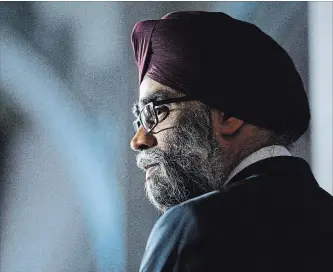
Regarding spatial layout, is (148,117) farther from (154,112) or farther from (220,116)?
(220,116)

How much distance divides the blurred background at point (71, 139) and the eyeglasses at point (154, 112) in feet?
1.67

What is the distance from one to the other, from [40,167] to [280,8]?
81cm

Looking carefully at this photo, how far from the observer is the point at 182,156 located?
1159 millimetres

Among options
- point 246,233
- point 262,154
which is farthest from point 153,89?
point 246,233

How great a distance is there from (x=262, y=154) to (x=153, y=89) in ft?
0.85

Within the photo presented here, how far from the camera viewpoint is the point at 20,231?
1.65 meters

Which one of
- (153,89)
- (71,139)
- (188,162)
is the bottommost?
(71,139)

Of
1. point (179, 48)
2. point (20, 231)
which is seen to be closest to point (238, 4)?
point (179, 48)

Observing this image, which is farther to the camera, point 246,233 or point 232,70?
point 232,70

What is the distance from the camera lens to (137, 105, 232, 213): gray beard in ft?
3.73

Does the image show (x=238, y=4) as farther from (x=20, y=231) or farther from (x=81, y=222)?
(x=20, y=231)

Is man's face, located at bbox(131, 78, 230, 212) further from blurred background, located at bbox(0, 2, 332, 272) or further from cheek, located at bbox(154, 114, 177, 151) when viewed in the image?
blurred background, located at bbox(0, 2, 332, 272)

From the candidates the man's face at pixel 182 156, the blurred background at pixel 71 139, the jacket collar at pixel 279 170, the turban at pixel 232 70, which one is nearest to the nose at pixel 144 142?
the man's face at pixel 182 156

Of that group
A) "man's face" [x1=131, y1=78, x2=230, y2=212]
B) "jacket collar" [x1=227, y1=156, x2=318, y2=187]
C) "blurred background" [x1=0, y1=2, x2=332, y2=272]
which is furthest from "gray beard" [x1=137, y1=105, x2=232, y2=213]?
"blurred background" [x1=0, y1=2, x2=332, y2=272]
